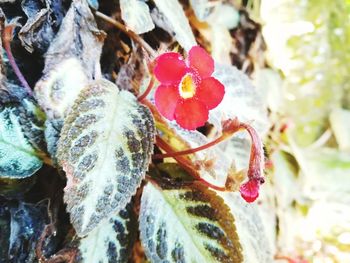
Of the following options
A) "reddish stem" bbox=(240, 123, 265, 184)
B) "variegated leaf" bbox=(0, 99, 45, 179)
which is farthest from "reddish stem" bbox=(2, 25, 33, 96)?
"reddish stem" bbox=(240, 123, 265, 184)

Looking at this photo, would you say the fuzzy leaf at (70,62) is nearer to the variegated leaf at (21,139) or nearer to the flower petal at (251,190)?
the variegated leaf at (21,139)

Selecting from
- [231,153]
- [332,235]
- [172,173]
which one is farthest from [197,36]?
[332,235]

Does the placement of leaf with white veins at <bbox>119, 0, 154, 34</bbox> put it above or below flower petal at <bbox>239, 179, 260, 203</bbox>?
above

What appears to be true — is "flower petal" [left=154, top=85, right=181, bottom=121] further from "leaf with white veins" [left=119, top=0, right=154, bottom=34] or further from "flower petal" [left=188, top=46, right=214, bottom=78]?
"leaf with white veins" [left=119, top=0, right=154, bottom=34]

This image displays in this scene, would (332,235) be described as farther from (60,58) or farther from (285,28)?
(60,58)

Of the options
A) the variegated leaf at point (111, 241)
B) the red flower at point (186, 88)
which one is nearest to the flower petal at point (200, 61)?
the red flower at point (186, 88)

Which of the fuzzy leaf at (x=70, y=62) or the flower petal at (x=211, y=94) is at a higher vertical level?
the flower petal at (x=211, y=94)

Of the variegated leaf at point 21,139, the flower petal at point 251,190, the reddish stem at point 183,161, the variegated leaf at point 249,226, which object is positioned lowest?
Answer: the variegated leaf at point 249,226
